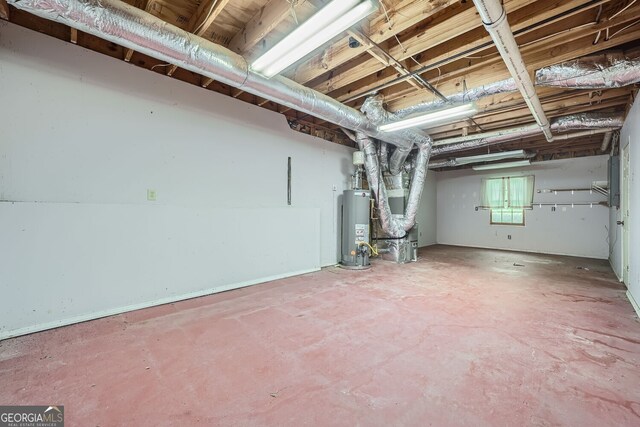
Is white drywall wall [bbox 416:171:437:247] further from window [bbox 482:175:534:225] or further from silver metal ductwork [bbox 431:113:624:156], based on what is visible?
silver metal ductwork [bbox 431:113:624:156]

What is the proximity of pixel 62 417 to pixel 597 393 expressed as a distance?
9.53 ft

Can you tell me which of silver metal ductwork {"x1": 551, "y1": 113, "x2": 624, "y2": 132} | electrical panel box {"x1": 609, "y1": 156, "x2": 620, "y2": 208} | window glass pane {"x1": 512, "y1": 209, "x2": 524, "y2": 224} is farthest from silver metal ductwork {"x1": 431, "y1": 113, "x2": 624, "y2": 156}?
window glass pane {"x1": 512, "y1": 209, "x2": 524, "y2": 224}

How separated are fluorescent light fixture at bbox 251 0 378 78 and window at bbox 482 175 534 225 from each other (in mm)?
7297

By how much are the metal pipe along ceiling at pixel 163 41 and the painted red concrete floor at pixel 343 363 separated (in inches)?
89.3

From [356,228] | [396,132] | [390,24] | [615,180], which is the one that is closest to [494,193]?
[615,180]

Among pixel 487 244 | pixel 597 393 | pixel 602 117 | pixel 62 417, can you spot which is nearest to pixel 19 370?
pixel 62 417

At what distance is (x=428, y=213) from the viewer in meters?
8.28

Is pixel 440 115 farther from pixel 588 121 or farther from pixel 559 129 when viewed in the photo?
pixel 588 121

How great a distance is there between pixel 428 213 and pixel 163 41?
776cm

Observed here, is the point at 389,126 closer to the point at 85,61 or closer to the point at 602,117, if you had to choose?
the point at 602,117

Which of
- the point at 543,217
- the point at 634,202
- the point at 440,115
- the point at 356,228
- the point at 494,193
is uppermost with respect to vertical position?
the point at 440,115

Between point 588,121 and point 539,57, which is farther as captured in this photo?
point 588,121

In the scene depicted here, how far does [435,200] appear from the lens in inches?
339

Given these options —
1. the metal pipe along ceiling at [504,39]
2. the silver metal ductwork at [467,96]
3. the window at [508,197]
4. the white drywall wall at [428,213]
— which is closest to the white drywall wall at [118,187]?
the silver metal ductwork at [467,96]
